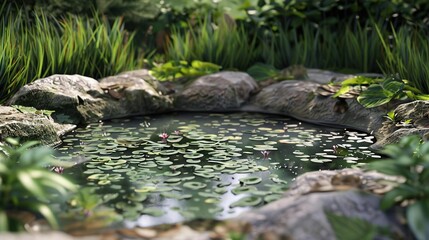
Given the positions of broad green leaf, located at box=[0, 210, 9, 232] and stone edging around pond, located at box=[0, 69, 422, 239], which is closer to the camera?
broad green leaf, located at box=[0, 210, 9, 232]

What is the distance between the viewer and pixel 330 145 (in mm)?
5539

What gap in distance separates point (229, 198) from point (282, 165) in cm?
94

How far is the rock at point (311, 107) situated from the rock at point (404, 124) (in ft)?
0.90

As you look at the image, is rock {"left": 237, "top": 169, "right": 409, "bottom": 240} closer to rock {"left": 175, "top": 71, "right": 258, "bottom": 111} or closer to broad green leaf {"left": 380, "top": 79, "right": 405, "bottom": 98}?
broad green leaf {"left": 380, "top": 79, "right": 405, "bottom": 98}

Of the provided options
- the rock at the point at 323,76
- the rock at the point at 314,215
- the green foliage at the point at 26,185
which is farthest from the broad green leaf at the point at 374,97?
the green foliage at the point at 26,185

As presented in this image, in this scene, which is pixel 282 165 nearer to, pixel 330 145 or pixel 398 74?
pixel 330 145

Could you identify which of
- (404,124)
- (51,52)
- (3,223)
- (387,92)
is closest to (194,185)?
(3,223)

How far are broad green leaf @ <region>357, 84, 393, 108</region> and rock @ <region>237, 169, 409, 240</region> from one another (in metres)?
2.74

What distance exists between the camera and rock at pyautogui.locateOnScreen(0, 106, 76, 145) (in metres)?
5.22

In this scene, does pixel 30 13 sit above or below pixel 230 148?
above

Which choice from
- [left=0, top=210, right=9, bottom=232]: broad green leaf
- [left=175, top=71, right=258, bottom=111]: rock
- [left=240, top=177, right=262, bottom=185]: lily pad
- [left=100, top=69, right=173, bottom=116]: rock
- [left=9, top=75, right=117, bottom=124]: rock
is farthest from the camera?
[left=175, top=71, right=258, bottom=111]: rock

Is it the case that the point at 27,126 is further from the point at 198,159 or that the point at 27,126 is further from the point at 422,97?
the point at 422,97

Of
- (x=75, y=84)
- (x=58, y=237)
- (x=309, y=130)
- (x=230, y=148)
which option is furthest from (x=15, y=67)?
(x=58, y=237)

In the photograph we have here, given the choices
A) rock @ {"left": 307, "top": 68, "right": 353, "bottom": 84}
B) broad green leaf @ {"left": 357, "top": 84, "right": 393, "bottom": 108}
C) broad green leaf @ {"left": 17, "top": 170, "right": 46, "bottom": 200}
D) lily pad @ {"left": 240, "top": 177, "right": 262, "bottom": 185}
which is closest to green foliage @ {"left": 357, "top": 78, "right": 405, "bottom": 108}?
broad green leaf @ {"left": 357, "top": 84, "right": 393, "bottom": 108}
